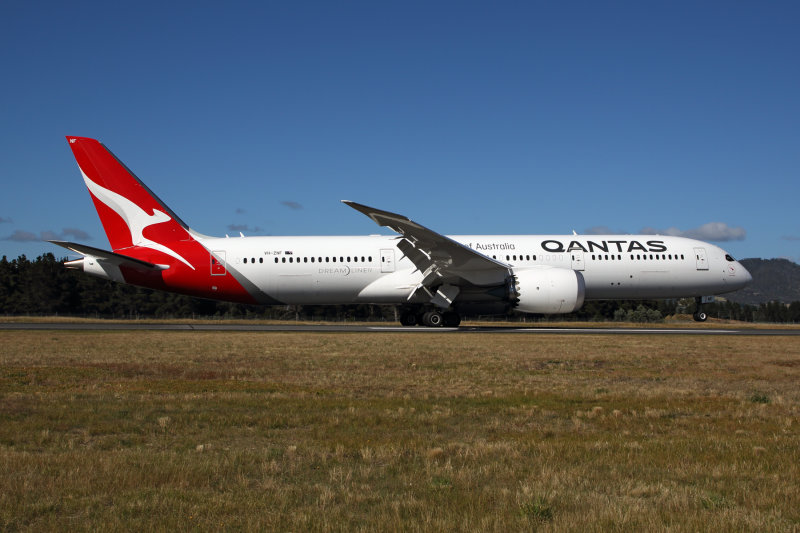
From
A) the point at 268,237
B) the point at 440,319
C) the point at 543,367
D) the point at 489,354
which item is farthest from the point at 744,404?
the point at 268,237

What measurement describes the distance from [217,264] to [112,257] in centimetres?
429

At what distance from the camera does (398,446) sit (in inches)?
280

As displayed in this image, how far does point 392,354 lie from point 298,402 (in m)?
7.41

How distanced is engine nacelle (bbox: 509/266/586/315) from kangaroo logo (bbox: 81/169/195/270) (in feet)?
46.4

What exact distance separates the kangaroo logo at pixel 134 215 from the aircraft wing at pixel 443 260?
9.75 metres

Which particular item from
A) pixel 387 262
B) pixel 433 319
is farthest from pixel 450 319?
pixel 387 262

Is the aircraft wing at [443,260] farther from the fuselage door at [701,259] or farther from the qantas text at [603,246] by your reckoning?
the fuselage door at [701,259]

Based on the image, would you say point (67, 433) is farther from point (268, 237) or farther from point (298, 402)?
point (268, 237)

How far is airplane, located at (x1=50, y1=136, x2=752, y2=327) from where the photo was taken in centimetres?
2881

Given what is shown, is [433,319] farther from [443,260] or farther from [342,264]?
[342,264]

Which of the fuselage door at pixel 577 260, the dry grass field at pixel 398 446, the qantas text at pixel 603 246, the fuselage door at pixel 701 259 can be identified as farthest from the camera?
the fuselage door at pixel 701 259

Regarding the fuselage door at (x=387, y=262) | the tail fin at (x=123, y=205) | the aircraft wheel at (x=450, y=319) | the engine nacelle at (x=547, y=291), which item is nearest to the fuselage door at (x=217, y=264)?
the tail fin at (x=123, y=205)

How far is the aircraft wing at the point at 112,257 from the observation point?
87.6ft

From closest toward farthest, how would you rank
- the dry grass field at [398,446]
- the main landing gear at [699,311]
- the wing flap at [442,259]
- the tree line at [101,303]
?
1. the dry grass field at [398,446]
2. the wing flap at [442,259]
3. the main landing gear at [699,311]
4. the tree line at [101,303]
